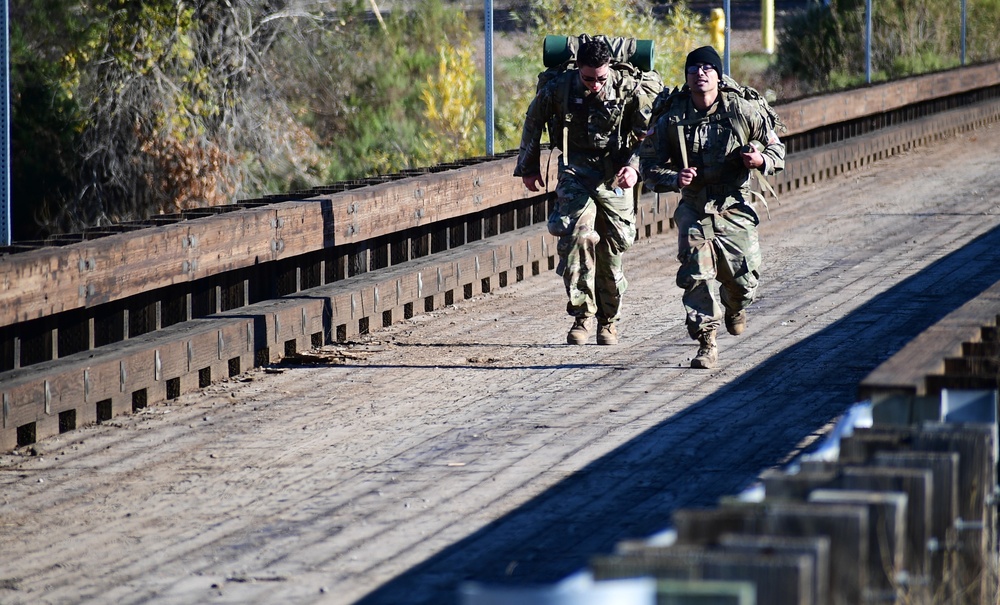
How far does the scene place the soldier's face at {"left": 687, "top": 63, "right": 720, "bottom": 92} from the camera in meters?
8.91

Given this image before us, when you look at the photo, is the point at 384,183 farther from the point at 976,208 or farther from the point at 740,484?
the point at 976,208

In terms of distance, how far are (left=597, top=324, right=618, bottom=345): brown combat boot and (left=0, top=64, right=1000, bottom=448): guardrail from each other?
163 centimetres

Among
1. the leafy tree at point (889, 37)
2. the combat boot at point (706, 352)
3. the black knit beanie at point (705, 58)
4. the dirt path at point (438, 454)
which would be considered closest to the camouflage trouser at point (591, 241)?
the dirt path at point (438, 454)

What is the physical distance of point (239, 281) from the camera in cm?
1038

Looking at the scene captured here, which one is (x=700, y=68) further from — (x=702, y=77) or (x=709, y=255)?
(x=709, y=255)

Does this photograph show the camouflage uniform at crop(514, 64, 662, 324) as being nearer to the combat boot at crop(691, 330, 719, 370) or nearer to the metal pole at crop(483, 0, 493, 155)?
the combat boot at crop(691, 330, 719, 370)

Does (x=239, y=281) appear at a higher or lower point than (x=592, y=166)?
lower

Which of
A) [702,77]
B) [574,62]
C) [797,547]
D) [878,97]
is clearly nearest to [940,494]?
[797,547]

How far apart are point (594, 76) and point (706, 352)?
6.20ft

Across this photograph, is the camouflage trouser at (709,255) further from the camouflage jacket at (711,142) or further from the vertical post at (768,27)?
the vertical post at (768,27)

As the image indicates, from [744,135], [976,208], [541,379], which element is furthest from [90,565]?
[976,208]

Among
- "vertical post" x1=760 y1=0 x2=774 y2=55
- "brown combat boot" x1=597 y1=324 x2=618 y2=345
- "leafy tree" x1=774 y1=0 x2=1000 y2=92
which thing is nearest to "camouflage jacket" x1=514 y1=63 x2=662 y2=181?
"brown combat boot" x1=597 y1=324 x2=618 y2=345

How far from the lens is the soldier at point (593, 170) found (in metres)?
10.0

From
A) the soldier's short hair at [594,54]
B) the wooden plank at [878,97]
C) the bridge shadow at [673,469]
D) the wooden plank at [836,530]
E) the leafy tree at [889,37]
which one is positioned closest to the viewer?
the wooden plank at [836,530]
